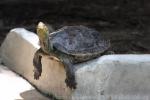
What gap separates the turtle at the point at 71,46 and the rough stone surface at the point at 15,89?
1.72 feet

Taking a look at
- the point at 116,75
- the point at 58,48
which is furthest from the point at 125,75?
the point at 58,48

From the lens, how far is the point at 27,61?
6.41 metres

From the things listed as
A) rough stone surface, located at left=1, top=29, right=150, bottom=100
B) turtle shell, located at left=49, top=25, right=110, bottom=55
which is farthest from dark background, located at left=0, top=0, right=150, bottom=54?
rough stone surface, located at left=1, top=29, right=150, bottom=100

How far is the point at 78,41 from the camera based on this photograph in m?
5.45

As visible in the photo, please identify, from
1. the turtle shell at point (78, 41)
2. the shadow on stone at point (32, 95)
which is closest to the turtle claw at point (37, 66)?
the shadow on stone at point (32, 95)

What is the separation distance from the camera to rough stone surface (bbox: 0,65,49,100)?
5.70m

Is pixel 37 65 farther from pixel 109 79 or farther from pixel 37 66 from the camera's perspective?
pixel 109 79

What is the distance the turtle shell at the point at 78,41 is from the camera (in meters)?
5.33

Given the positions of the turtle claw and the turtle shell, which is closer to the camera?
the turtle shell

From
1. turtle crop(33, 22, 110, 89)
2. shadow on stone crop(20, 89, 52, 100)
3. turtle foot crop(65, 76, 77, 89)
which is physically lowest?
shadow on stone crop(20, 89, 52, 100)

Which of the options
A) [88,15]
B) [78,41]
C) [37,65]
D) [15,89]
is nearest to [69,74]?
[78,41]

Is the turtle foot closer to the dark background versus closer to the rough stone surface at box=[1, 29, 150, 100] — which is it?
the rough stone surface at box=[1, 29, 150, 100]

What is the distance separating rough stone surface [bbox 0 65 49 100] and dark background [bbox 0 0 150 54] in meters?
2.39

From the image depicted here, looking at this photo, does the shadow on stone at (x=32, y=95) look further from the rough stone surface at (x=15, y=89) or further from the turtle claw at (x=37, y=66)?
the turtle claw at (x=37, y=66)
